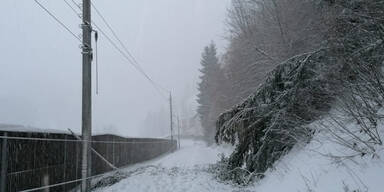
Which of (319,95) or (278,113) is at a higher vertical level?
(319,95)

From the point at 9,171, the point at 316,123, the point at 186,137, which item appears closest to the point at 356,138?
the point at 316,123

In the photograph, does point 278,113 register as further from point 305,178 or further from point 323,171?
point 323,171

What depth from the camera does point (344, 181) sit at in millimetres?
4887

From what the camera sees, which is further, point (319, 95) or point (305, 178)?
point (319, 95)

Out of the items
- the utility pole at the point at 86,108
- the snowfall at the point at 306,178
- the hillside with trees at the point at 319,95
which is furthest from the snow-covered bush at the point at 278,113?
the utility pole at the point at 86,108

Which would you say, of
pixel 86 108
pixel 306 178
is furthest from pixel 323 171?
pixel 86 108

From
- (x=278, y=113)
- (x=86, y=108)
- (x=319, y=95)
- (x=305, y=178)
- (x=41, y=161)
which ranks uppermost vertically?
(x=86, y=108)

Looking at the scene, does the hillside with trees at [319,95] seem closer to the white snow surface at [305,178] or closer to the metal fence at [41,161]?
the white snow surface at [305,178]

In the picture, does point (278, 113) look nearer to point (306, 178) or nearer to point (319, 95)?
point (319, 95)

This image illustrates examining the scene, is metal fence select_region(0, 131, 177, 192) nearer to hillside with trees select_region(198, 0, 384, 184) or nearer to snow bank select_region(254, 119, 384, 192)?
hillside with trees select_region(198, 0, 384, 184)

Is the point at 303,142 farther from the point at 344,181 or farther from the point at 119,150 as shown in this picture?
the point at 119,150

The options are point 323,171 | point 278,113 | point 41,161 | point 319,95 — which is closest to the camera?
point 323,171

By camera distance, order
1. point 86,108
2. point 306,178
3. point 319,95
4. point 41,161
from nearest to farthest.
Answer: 1. point 306,178
2. point 319,95
3. point 41,161
4. point 86,108

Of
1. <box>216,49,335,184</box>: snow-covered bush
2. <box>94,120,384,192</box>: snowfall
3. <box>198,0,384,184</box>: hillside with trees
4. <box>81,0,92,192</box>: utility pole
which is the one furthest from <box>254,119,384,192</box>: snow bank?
<box>81,0,92,192</box>: utility pole
